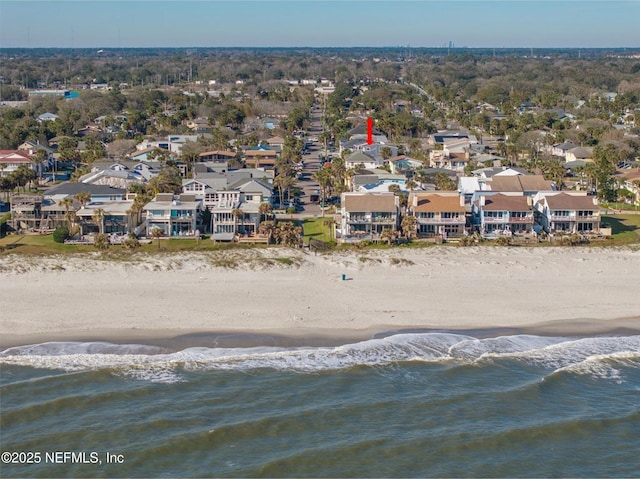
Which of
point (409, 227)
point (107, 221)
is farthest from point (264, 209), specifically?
point (107, 221)

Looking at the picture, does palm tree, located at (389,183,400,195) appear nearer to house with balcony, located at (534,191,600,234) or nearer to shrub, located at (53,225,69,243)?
house with balcony, located at (534,191,600,234)

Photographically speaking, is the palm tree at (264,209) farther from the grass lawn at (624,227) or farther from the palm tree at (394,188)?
the grass lawn at (624,227)

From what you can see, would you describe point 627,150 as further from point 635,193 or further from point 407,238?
point 407,238

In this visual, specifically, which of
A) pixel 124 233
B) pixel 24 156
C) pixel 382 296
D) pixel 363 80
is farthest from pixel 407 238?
pixel 363 80

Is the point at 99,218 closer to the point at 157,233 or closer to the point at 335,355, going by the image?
the point at 157,233

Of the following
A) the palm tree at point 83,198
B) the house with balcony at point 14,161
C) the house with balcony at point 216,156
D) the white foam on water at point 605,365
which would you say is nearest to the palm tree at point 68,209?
the palm tree at point 83,198

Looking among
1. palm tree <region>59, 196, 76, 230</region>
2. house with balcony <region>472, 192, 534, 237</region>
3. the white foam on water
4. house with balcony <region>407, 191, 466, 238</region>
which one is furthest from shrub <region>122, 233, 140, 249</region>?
the white foam on water
